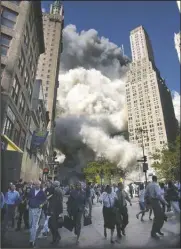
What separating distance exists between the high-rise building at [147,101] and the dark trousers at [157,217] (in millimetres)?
1324

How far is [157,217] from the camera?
380cm

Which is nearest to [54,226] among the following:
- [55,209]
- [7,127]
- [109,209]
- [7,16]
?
[55,209]

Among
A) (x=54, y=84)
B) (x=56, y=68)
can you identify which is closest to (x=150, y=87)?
(x=54, y=84)

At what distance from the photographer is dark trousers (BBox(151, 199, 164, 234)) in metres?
3.59

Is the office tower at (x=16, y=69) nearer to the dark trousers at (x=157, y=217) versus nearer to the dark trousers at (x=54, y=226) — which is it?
the dark trousers at (x=54, y=226)

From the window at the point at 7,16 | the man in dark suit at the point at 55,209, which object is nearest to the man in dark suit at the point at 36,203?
the man in dark suit at the point at 55,209

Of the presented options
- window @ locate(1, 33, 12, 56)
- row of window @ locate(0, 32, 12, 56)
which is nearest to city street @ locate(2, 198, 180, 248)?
row of window @ locate(0, 32, 12, 56)

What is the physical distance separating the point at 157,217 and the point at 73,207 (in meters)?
2.22

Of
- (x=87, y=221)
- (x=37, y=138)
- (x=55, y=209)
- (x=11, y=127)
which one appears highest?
(x=37, y=138)

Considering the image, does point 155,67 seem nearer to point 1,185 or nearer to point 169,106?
point 169,106

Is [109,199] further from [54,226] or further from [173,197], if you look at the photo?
[173,197]

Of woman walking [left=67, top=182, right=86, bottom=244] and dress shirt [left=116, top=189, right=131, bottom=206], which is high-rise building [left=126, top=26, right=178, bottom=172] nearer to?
dress shirt [left=116, top=189, right=131, bottom=206]

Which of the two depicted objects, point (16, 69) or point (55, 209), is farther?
point (16, 69)

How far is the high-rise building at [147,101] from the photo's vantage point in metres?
4.93
